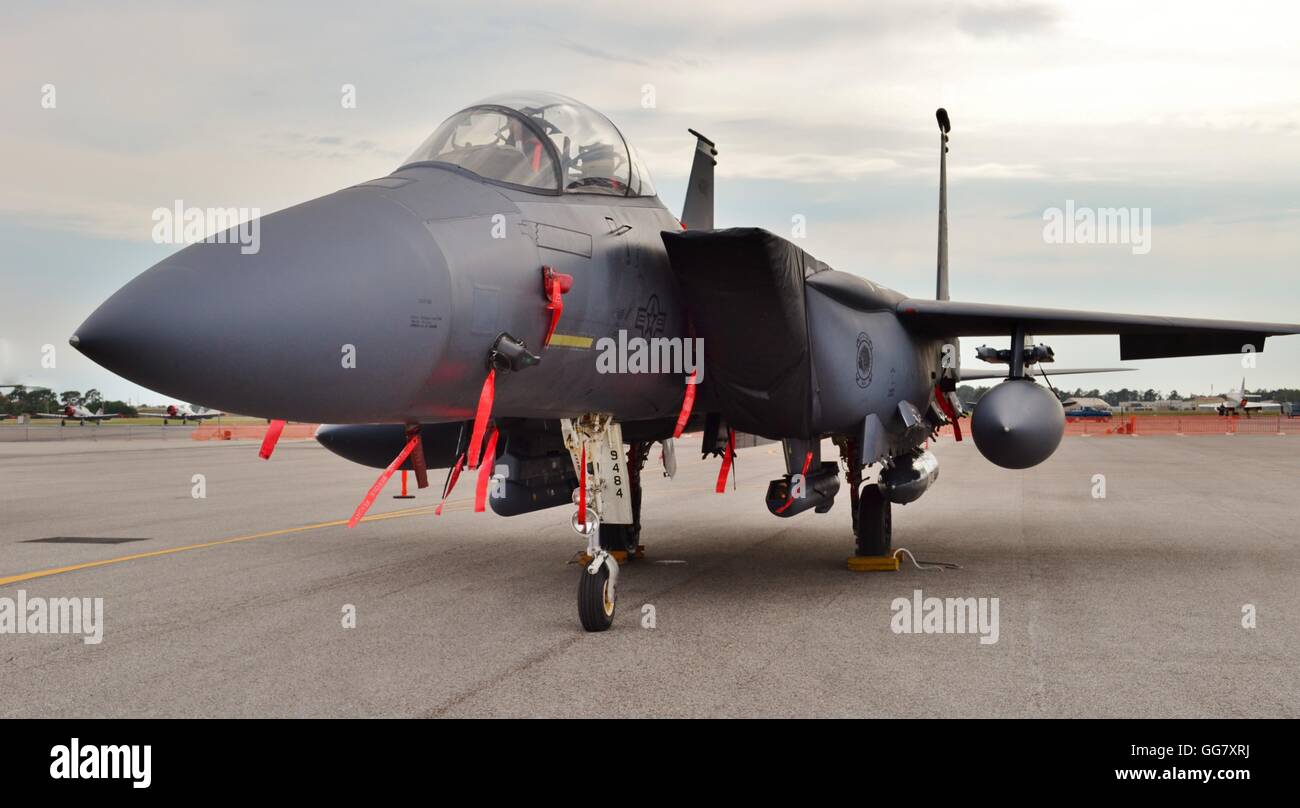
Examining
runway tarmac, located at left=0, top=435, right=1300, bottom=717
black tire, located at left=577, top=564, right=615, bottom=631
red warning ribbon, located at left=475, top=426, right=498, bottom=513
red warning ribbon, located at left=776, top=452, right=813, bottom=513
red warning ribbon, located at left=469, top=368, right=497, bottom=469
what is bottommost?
runway tarmac, located at left=0, top=435, right=1300, bottom=717

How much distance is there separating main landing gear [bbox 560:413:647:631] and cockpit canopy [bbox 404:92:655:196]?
1.57 metres

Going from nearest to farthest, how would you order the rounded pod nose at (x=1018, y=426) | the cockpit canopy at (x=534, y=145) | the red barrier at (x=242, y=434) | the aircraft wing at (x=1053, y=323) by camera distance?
the cockpit canopy at (x=534, y=145), the rounded pod nose at (x=1018, y=426), the aircraft wing at (x=1053, y=323), the red barrier at (x=242, y=434)

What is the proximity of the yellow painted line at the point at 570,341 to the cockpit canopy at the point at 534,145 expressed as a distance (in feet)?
2.77

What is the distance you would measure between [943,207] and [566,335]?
911 cm

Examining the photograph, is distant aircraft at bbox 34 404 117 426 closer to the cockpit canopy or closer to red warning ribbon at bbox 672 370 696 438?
red warning ribbon at bbox 672 370 696 438

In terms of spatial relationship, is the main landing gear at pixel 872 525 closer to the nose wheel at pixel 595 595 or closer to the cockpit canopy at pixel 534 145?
the nose wheel at pixel 595 595

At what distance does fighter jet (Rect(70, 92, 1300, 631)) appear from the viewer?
4.36 m

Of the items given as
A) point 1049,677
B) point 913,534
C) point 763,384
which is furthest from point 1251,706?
point 913,534

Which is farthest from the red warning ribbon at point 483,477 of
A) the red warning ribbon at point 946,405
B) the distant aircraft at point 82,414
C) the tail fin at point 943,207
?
the distant aircraft at point 82,414

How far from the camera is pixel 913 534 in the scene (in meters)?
12.5

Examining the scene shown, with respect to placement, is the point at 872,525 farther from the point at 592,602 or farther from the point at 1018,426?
the point at 592,602

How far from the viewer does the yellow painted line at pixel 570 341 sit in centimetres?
592

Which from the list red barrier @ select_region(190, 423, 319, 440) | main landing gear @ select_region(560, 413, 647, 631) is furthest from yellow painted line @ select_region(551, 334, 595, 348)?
red barrier @ select_region(190, 423, 319, 440)

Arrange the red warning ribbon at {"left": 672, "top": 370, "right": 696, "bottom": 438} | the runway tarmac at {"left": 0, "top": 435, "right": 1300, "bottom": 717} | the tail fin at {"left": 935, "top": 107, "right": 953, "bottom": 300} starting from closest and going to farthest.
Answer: the runway tarmac at {"left": 0, "top": 435, "right": 1300, "bottom": 717}
the red warning ribbon at {"left": 672, "top": 370, "right": 696, "bottom": 438}
the tail fin at {"left": 935, "top": 107, "right": 953, "bottom": 300}
